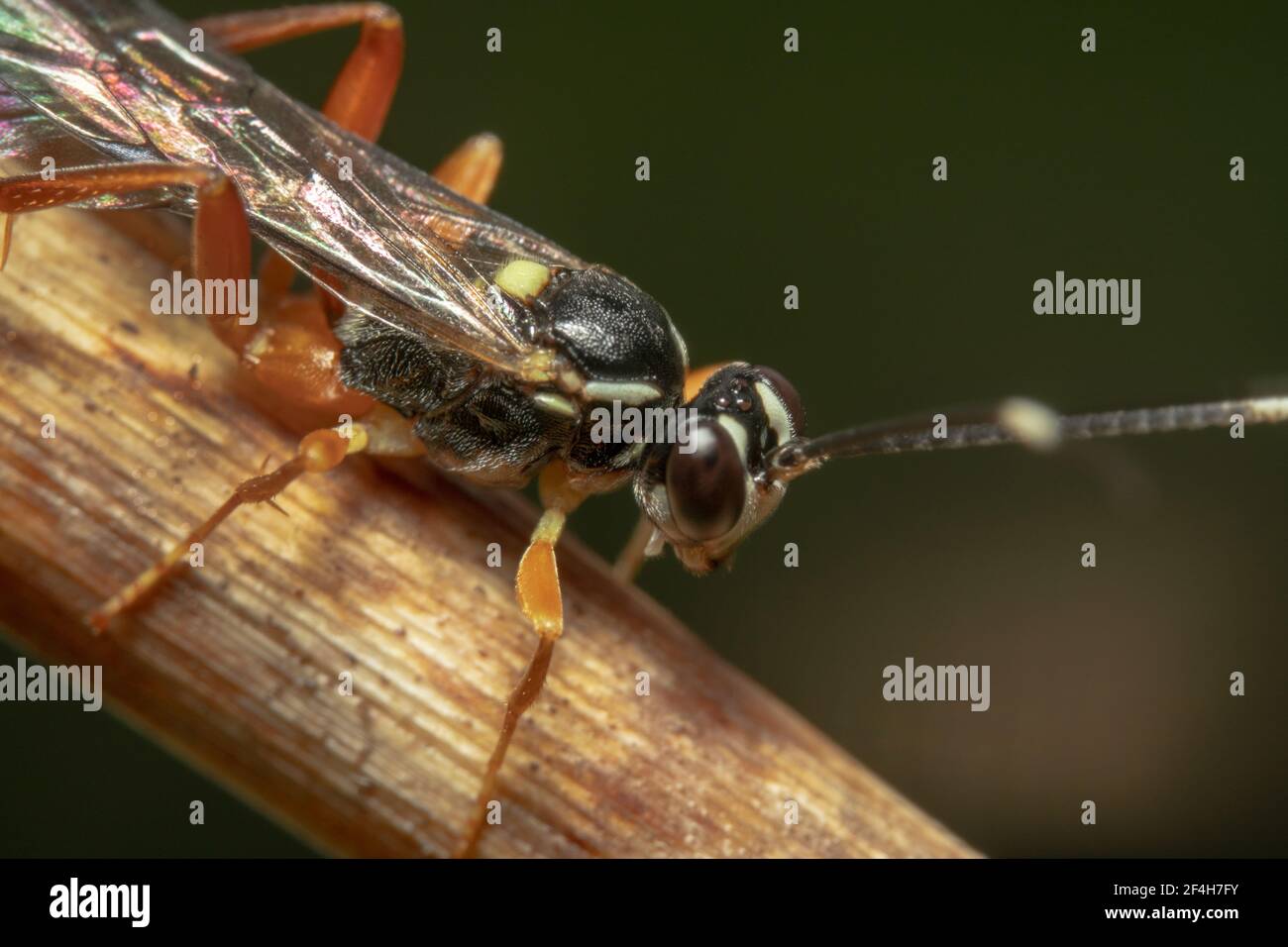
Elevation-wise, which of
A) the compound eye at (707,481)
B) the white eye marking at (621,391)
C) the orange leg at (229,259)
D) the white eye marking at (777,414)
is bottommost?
the compound eye at (707,481)

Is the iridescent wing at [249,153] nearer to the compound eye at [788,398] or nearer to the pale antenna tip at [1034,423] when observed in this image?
the compound eye at [788,398]

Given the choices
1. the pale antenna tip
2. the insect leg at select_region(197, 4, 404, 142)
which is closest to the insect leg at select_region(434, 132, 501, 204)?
the insect leg at select_region(197, 4, 404, 142)

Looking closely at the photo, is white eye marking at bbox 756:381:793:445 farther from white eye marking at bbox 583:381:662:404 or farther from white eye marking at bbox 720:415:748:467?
white eye marking at bbox 583:381:662:404

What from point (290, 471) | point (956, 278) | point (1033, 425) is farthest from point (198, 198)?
point (956, 278)

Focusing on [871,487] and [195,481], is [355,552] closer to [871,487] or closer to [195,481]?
[195,481]

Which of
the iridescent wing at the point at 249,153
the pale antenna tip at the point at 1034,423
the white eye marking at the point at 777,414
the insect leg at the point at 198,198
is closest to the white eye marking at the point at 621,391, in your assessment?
the iridescent wing at the point at 249,153

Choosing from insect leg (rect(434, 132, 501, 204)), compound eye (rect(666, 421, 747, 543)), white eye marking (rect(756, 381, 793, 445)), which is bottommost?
compound eye (rect(666, 421, 747, 543))
